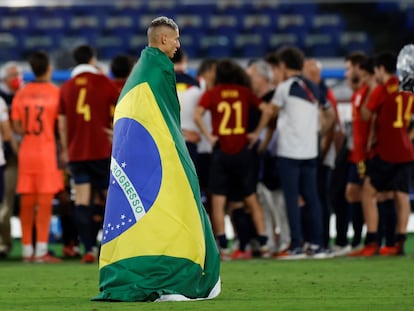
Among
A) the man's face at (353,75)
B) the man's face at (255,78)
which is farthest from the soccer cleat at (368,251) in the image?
the man's face at (255,78)

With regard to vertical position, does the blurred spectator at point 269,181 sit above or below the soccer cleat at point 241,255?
above

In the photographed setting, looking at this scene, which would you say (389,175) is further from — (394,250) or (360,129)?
(394,250)

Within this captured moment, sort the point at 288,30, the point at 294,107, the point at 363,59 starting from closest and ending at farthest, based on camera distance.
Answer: the point at 294,107 → the point at 363,59 → the point at 288,30

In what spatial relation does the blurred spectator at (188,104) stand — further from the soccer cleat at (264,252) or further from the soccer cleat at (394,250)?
the soccer cleat at (394,250)

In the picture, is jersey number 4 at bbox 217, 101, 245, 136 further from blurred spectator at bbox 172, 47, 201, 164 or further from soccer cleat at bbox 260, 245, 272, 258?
soccer cleat at bbox 260, 245, 272, 258

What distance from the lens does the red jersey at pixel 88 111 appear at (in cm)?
1212

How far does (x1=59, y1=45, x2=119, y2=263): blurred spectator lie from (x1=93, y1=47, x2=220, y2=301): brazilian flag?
15.5ft

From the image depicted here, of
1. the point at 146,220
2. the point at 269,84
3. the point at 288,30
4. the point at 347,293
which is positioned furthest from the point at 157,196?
the point at 288,30

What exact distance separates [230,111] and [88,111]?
141 centimetres

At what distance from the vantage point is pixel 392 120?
12.4m

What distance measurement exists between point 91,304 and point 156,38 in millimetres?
1646

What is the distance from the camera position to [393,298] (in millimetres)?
7254

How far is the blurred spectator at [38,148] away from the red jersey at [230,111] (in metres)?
1.59

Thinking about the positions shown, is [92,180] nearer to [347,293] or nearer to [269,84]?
[269,84]
